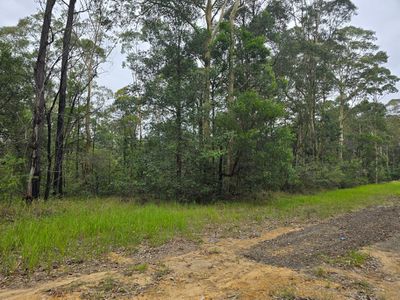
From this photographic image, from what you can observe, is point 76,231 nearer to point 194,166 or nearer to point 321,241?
point 321,241

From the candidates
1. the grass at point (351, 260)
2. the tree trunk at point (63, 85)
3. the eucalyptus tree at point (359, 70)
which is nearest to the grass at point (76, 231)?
the grass at point (351, 260)

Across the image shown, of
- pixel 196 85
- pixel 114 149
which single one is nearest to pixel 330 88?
pixel 196 85

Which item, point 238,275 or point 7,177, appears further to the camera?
point 7,177

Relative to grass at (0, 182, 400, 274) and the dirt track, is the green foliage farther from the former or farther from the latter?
the dirt track

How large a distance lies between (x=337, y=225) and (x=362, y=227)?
620mm

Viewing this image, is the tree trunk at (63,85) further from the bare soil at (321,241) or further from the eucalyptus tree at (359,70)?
the eucalyptus tree at (359,70)

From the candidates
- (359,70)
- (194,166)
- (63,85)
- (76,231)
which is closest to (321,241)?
(76,231)

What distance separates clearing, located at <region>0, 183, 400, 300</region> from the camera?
338 cm

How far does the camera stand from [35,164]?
29.9ft

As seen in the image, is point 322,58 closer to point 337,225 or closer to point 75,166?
point 337,225

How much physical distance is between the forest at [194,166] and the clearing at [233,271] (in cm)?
3

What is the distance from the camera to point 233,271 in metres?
4.12

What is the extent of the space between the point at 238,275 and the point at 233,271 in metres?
0.17

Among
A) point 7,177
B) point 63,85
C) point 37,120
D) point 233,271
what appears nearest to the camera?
point 233,271
